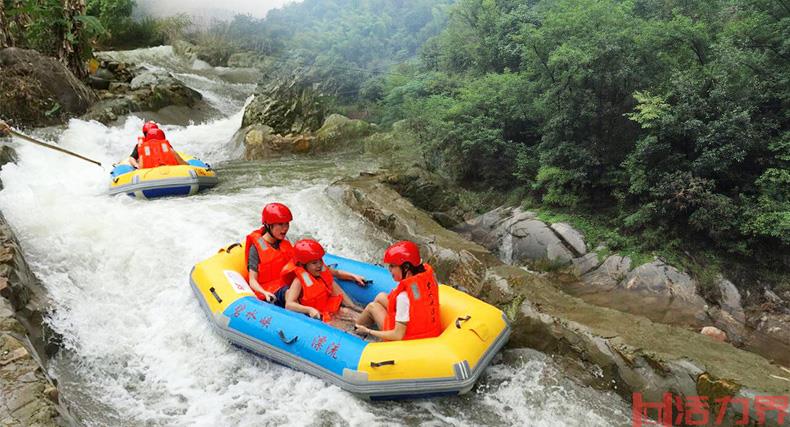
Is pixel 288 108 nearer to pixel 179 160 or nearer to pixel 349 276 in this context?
pixel 179 160

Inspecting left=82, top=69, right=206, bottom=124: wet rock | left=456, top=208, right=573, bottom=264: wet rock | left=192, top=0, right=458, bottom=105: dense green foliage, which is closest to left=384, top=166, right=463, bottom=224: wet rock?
left=456, top=208, right=573, bottom=264: wet rock

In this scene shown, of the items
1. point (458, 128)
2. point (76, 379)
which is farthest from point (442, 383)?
point (458, 128)

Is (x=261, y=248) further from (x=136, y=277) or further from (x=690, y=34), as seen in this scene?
(x=690, y=34)

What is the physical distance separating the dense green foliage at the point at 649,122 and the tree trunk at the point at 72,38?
1024cm

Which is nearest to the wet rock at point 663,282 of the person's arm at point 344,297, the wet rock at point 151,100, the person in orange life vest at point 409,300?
the person in orange life vest at point 409,300

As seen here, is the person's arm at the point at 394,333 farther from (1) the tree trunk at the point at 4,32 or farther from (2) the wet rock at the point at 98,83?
(2) the wet rock at the point at 98,83

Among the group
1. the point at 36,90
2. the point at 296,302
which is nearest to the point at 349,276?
the point at 296,302

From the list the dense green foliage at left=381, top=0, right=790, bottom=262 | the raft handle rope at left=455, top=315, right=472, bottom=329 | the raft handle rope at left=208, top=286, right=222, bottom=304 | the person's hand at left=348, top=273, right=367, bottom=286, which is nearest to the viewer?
the raft handle rope at left=455, top=315, right=472, bottom=329

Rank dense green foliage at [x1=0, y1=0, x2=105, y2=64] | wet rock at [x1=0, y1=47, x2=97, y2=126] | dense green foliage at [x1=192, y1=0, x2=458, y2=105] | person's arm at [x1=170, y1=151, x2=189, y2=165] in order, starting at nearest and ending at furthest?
person's arm at [x1=170, y1=151, x2=189, y2=165]
wet rock at [x1=0, y1=47, x2=97, y2=126]
dense green foliage at [x1=0, y1=0, x2=105, y2=64]
dense green foliage at [x1=192, y1=0, x2=458, y2=105]

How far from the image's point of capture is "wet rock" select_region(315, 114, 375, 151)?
12.4m

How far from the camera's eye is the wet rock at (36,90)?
10.9 meters

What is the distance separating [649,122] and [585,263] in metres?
1.99

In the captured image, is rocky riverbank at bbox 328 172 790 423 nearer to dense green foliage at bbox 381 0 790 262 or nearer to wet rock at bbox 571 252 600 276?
wet rock at bbox 571 252 600 276

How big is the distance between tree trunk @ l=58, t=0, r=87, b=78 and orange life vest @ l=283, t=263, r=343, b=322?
1193 cm
